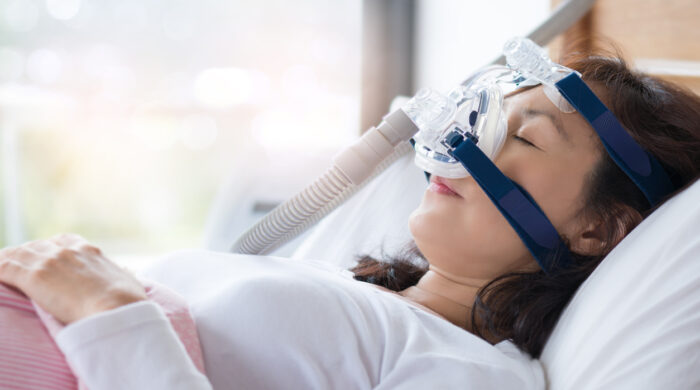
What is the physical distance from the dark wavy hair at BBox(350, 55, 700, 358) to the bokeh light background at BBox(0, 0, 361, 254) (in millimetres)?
1824

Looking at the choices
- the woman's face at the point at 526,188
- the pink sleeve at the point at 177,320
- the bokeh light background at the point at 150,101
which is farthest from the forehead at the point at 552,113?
the bokeh light background at the point at 150,101

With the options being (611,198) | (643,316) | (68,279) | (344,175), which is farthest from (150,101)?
(643,316)

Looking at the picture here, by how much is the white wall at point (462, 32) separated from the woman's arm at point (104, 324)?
4.82 feet

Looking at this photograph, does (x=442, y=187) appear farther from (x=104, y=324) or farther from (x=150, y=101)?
(x=150, y=101)

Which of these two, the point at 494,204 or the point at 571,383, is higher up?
the point at 494,204

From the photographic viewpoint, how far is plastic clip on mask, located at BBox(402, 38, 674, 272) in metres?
1.18

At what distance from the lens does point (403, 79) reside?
2.97 metres

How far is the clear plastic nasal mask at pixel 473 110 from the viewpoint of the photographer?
1.23m

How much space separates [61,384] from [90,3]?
255cm

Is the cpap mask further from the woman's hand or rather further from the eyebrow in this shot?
the woman's hand

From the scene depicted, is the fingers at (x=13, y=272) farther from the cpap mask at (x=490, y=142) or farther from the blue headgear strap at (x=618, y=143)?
the blue headgear strap at (x=618, y=143)

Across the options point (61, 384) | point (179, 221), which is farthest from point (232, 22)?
point (61, 384)

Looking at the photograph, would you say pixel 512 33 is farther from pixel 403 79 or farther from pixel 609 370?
pixel 609 370

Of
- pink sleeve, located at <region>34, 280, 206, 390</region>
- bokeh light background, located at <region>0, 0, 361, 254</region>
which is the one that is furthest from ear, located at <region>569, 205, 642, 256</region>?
bokeh light background, located at <region>0, 0, 361, 254</region>
